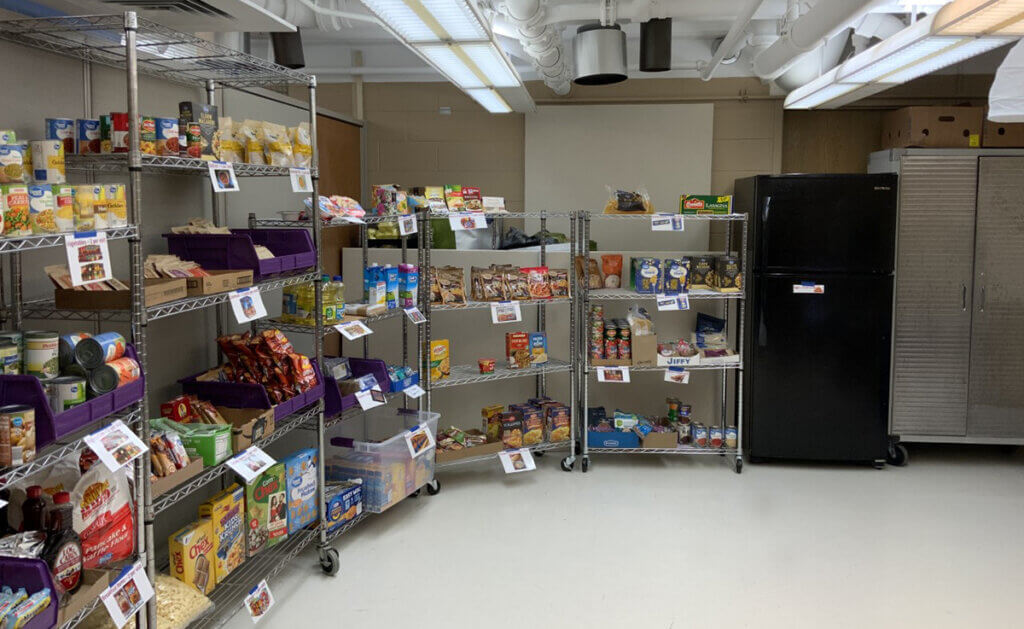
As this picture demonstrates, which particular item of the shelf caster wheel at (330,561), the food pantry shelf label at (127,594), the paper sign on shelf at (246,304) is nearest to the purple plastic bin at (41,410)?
the food pantry shelf label at (127,594)

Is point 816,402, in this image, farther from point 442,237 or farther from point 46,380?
point 46,380

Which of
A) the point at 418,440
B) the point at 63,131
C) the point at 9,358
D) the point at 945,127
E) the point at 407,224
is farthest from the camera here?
the point at 945,127

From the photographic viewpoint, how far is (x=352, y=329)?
12.3 ft

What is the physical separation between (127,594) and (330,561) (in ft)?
4.45

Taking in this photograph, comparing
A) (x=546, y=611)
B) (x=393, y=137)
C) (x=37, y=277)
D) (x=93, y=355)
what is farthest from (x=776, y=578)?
(x=393, y=137)

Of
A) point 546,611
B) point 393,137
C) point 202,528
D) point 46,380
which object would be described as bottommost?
point 546,611

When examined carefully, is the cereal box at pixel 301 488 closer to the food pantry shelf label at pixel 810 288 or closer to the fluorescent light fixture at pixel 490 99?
the fluorescent light fixture at pixel 490 99

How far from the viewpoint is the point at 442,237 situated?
5652 mm

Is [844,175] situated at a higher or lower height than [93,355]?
higher

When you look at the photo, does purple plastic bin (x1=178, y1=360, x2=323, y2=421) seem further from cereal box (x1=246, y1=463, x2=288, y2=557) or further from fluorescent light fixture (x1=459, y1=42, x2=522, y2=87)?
fluorescent light fixture (x1=459, y1=42, x2=522, y2=87)

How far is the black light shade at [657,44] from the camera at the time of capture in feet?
16.0

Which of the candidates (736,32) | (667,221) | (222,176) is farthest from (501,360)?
(222,176)

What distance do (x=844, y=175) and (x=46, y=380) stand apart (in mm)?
4405

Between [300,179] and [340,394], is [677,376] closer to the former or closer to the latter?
[340,394]
